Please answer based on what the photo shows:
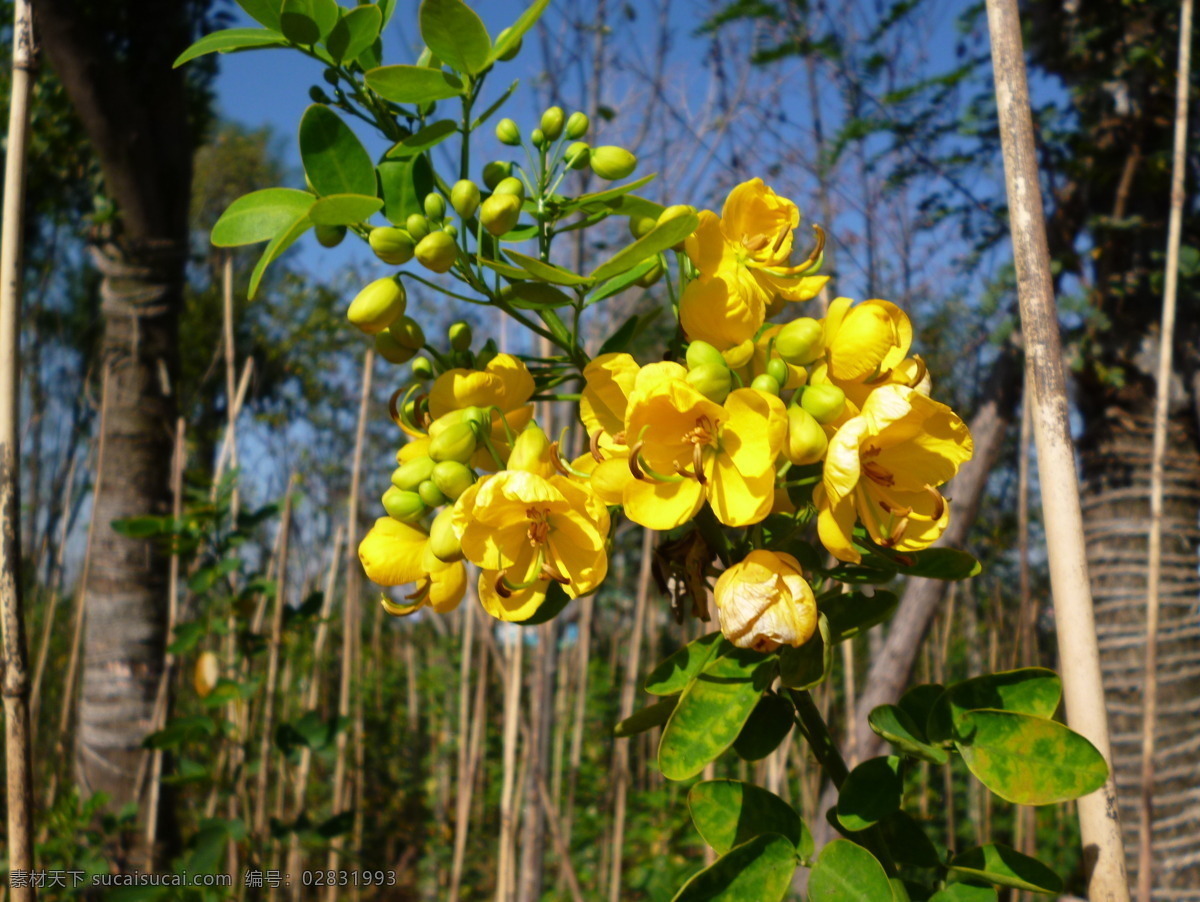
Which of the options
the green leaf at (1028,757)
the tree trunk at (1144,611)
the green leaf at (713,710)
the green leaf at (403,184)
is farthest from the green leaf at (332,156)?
the tree trunk at (1144,611)

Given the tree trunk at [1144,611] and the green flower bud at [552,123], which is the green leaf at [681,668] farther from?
the tree trunk at [1144,611]

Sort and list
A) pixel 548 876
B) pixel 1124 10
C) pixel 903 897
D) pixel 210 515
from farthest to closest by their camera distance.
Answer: pixel 548 876 → pixel 1124 10 → pixel 210 515 → pixel 903 897

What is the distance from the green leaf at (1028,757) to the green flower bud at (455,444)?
278mm

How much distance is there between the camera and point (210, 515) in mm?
1473

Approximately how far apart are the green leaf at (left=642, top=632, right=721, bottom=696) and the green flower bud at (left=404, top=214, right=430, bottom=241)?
26 centimetres

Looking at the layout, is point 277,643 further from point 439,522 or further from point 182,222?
point 439,522

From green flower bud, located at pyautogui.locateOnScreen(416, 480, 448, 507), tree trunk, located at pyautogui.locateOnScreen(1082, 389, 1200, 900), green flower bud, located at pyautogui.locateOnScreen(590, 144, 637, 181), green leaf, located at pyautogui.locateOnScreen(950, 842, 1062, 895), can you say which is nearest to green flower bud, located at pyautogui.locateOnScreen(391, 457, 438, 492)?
green flower bud, located at pyautogui.locateOnScreen(416, 480, 448, 507)

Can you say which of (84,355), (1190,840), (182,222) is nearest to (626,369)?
(1190,840)

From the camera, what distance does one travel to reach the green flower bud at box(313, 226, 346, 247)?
17.8 inches

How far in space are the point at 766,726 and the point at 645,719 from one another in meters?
0.07

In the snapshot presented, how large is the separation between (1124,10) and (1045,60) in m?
0.16

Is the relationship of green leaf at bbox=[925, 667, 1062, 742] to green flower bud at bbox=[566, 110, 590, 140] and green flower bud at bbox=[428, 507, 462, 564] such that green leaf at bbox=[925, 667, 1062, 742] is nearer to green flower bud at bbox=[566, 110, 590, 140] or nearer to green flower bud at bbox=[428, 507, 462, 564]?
green flower bud at bbox=[428, 507, 462, 564]

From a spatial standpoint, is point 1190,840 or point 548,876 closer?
point 1190,840

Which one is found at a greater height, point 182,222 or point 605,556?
point 182,222
